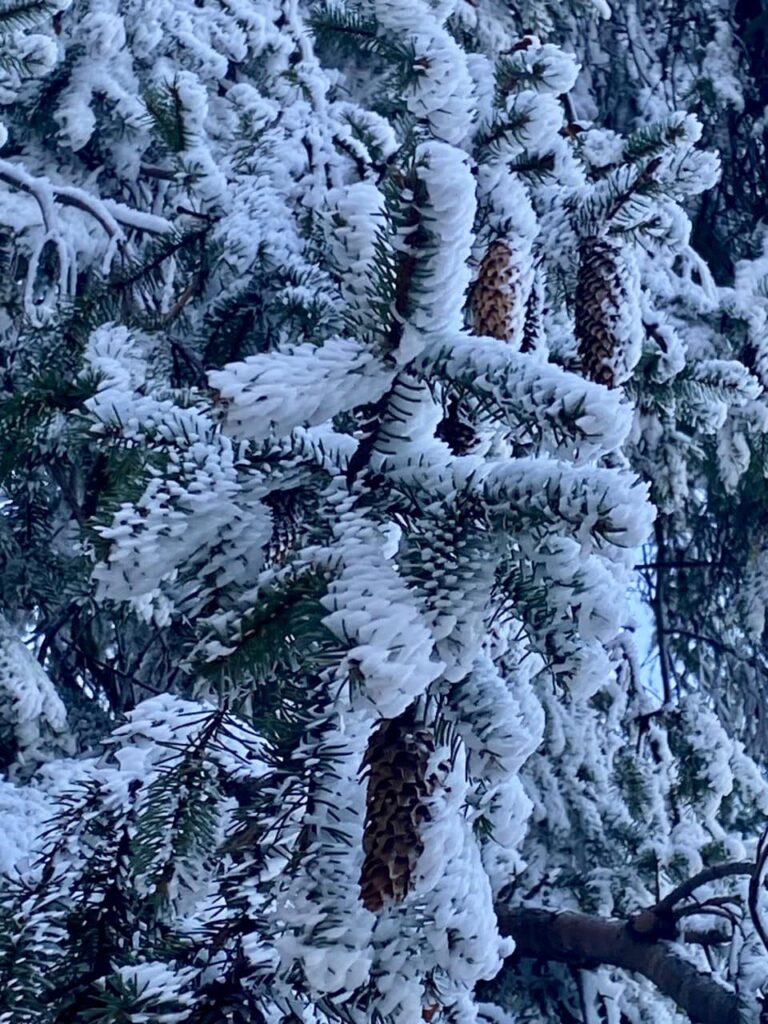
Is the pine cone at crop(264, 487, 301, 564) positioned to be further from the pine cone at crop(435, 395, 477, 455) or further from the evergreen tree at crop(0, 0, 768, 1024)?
the pine cone at crop(435, 395, 477, 455)

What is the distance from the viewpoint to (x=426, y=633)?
93 centimetres

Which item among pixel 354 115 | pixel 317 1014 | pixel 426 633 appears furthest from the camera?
pixel 354 115

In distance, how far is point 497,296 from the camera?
62.1 inches

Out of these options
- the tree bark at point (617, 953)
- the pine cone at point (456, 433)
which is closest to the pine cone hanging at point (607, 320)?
the pine cone at point (456, 433)

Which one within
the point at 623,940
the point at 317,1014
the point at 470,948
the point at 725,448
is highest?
the point at 470,948

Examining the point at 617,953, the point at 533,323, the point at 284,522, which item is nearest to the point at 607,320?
the point at 533,323

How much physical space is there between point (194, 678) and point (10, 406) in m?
0.45

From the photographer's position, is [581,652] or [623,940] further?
[623,940]

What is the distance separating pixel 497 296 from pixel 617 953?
1.36 m

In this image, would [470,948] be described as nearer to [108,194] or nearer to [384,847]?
[384,847]

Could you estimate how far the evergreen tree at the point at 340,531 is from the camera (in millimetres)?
981

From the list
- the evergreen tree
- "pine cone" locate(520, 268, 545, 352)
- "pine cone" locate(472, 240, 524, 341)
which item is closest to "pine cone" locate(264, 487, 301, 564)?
the evergreen tree

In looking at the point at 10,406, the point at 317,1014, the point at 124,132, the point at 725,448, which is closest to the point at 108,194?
the point at 124,132

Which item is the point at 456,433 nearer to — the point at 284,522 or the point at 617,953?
the point at 284,522
